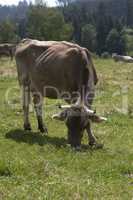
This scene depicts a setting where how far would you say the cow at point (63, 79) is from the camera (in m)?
10.9

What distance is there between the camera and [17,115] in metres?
16.7

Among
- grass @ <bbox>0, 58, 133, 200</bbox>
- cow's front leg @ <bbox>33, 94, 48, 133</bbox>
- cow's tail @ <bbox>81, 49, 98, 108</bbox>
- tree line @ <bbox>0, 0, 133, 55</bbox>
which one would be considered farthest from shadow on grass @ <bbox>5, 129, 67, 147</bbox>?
tree line @ <bbox>0, 0, 133, 55</bbox>

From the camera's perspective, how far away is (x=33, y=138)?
12.6 metres

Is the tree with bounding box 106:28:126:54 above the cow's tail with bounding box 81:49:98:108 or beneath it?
beneath

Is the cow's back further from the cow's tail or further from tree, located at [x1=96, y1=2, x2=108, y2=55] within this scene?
tree, located at [x1=96, y1=2, x2=108, y2=55]

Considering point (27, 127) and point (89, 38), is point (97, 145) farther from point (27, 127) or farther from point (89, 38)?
point (89, 38)

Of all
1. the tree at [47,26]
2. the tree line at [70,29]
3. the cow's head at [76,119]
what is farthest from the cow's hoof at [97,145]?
the tree at [47,26]

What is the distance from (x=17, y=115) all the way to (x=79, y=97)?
5.81 metres

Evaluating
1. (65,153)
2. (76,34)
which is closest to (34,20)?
(76,34)

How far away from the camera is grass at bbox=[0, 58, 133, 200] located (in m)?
7.46

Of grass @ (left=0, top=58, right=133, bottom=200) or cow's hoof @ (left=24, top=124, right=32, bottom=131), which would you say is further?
cow's hoof @ (left=24, top=124, right=32, bottom=131)

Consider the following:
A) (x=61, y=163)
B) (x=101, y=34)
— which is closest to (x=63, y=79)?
(x=61, y=163)

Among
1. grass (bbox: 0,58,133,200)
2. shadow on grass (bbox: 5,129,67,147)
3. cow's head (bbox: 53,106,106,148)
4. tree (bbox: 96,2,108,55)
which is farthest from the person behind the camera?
tree (bbox: 96,2,108,55)

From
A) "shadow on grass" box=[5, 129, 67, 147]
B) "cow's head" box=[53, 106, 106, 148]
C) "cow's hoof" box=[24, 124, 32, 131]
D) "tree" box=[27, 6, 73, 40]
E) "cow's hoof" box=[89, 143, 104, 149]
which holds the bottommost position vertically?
"tree" box=[27, 6, 73, 40]
